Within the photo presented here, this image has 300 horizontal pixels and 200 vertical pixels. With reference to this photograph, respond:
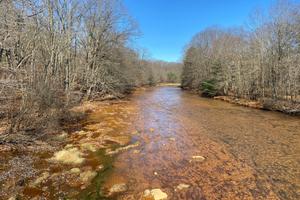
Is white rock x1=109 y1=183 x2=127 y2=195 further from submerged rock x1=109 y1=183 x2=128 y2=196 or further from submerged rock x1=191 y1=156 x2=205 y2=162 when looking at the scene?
submerged rock x1=191 y1=156 x2=205 y2=162

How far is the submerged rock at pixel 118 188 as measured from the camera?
3789 millimetres

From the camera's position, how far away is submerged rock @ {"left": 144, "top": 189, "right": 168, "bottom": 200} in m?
3.64

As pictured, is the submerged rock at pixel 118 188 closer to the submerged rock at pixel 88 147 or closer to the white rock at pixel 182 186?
the white rock at pixel 182 186

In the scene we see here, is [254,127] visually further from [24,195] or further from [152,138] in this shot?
[24,195]

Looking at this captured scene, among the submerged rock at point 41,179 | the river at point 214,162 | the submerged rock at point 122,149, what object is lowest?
the river at point 214,162

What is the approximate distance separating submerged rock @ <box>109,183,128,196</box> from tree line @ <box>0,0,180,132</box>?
341cm

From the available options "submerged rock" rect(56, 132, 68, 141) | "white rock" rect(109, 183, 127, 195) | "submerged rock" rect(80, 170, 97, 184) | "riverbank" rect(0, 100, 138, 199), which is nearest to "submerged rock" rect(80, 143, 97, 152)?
"riverbank" rect(0, 100, 138, 199)

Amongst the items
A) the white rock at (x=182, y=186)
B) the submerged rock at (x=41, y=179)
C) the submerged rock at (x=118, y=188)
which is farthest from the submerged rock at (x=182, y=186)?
the submerged rock at (x=41, y=179)

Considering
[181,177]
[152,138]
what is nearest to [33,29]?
[152,138]

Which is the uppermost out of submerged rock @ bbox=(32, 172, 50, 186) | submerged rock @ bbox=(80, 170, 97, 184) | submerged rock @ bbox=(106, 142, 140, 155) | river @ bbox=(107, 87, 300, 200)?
submerged rock @ bbox=(32, 172, 50, 186)

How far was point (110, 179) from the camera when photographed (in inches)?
166

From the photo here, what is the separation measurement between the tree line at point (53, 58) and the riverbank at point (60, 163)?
82 cm

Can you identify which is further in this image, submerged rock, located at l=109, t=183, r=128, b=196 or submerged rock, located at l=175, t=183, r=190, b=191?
submerged rock, located at l=175, t=183, r=190, b=191

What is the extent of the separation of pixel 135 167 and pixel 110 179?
796 millimetres
